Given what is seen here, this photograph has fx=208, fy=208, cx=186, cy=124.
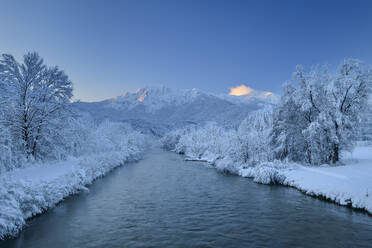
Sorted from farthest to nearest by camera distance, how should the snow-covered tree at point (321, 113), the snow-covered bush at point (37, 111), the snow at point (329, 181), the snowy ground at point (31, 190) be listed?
1. the snow-covered tree at point (321, 113)
2. the snow-covered bush at point (37, 111)
3. the snow at point (329, 181)
4. the snowy ground at point (31, 190)

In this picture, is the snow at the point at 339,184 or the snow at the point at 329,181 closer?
the snow at the point at 339,184

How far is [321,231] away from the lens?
12.9m

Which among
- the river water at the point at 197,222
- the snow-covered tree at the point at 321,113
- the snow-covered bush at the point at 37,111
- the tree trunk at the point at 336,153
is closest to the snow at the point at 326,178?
the tree trunk at the point at 336,153

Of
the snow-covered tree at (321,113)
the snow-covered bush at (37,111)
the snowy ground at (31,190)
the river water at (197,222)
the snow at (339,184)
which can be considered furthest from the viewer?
the snow-covered tree at (321,113)

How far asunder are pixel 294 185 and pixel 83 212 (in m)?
22.5

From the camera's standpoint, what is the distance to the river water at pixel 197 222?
1180 cm

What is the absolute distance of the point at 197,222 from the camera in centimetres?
1482

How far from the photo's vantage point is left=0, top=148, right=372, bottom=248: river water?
11797mm

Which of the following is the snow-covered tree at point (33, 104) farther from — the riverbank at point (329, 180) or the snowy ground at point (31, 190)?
the riverbank at point (329, 180)

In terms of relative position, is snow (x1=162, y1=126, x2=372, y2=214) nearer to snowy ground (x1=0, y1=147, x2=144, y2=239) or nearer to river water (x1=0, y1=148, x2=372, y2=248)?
river water (x1=0, y1=148, x2=372, y2=248)

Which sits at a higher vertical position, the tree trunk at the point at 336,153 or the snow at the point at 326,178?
the tree trunk at the point at 336,153

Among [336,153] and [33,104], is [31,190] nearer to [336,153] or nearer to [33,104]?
[33,104]

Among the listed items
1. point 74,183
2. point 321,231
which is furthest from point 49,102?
point 321,231

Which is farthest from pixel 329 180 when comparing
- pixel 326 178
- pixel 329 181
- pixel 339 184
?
pixel 339 184
